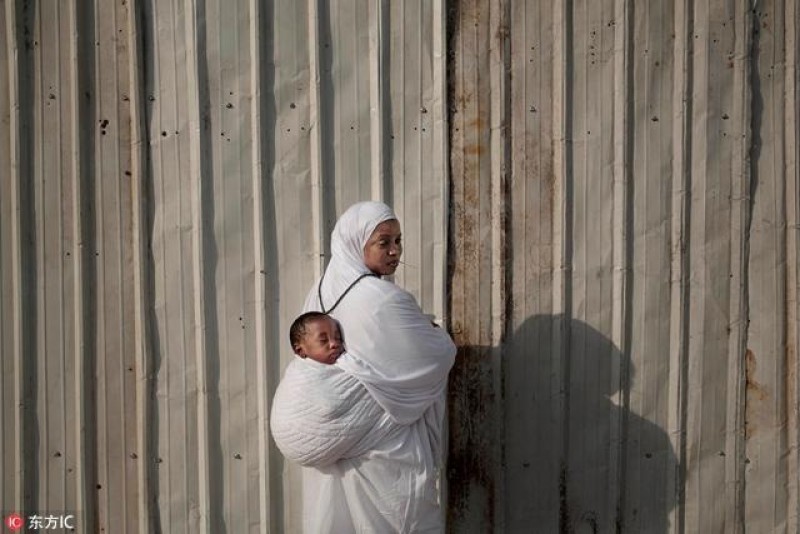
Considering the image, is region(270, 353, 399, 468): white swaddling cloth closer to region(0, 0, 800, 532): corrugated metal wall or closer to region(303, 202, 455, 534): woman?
region(303, 202, 455, 534): woman

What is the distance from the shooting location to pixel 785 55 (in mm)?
3309

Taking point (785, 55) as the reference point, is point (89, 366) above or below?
below

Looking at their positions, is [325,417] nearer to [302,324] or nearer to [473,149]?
[302,324]

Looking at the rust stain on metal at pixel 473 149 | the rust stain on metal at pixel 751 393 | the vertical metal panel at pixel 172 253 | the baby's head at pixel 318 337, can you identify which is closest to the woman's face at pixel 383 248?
the baby's head at pixel 318 337

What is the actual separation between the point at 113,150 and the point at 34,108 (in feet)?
1.02

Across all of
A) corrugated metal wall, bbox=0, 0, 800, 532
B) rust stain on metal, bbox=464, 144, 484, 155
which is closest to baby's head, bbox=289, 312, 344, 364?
corrugated metal wall, bbox=0, 0, 800, 532

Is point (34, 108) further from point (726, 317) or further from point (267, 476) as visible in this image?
point (726, 317)

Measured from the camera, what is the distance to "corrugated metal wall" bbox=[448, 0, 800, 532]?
3.21 meters

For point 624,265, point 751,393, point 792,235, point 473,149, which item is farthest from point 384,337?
point 792,235

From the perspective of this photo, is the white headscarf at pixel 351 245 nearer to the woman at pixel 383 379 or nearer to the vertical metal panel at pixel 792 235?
the woman at pixel 383 379

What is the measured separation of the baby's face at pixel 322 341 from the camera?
270 centimetres

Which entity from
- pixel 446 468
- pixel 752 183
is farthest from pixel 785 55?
pixel 446 468

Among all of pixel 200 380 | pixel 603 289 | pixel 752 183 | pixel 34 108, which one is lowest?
pixel 200 380

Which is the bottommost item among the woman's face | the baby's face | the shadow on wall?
the shadow on wall
